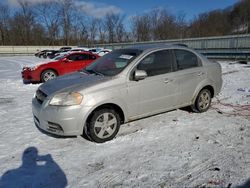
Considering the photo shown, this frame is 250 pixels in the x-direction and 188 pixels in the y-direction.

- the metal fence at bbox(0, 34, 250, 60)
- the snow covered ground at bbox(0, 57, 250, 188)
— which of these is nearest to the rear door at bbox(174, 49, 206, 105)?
the snow covered ground at bbox(0, 57, 250, 188)

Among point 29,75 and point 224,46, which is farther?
point 224,46

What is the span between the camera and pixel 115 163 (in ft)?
11.5

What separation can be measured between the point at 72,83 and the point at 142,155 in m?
1.78

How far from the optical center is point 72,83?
4262mm

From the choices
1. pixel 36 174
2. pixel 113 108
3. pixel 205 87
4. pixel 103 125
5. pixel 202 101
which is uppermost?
pixel 205 87

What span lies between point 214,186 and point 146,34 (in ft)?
223

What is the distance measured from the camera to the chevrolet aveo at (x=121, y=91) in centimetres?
391

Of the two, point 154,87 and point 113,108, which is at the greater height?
point 154,87

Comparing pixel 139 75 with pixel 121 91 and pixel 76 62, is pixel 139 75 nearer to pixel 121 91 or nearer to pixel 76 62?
pixel 121 91

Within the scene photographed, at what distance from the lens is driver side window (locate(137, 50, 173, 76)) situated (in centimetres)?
456

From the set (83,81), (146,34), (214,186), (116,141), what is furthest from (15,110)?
(146,34)

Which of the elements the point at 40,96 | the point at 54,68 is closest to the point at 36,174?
the point at 40,96

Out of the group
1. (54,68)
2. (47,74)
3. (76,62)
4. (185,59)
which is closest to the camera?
(185,59)

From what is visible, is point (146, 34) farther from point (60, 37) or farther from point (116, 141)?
point (116, 141)
